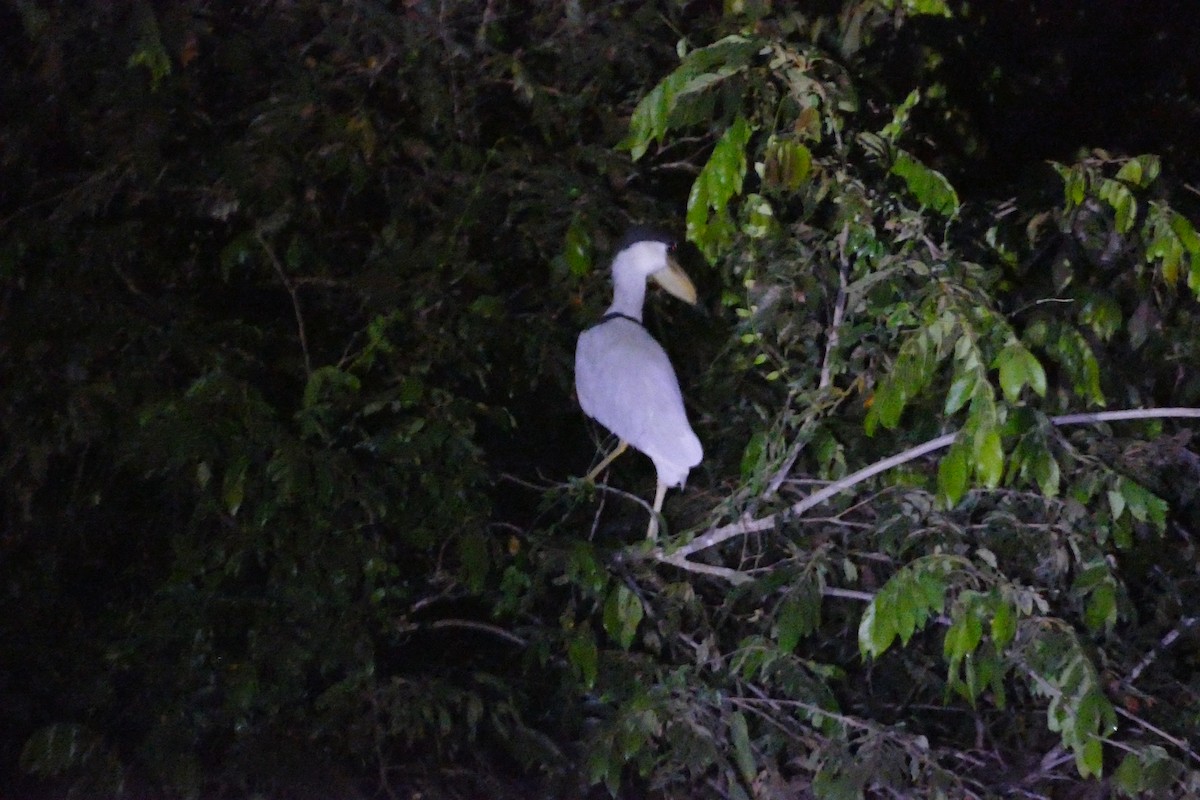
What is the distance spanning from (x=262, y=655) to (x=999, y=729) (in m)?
2.08

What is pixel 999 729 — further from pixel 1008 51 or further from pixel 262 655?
pixel 1008 51

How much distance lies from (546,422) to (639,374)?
80cm

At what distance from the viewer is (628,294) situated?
294 cm

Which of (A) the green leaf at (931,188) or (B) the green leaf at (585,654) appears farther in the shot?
(B) the green leaf at (585,654)

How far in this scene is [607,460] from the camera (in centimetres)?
288

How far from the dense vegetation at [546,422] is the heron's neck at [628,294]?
13 centimetres

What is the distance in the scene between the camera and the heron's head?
2.83 metres

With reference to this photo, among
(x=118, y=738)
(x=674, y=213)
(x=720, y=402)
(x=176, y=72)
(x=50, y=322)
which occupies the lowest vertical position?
(x=118, y=738)

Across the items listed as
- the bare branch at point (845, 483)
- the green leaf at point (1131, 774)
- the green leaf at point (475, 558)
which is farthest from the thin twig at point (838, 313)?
the green leaf at point (1131, 774)

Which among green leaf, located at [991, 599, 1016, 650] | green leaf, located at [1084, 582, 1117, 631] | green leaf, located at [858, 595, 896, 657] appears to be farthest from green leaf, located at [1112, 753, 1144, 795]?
green leaf, located at [858, 595, 896, 657]

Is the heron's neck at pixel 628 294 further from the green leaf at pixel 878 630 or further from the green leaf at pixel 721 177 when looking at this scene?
the green leaf at pixel 878 630

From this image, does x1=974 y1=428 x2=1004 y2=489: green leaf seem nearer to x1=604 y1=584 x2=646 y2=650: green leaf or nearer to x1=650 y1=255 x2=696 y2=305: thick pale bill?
x1=604 y1=584 x2=646 y2=650: green leaf

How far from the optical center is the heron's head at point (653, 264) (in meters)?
2.83

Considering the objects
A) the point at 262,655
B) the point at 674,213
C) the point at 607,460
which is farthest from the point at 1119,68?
the point at 262,655
